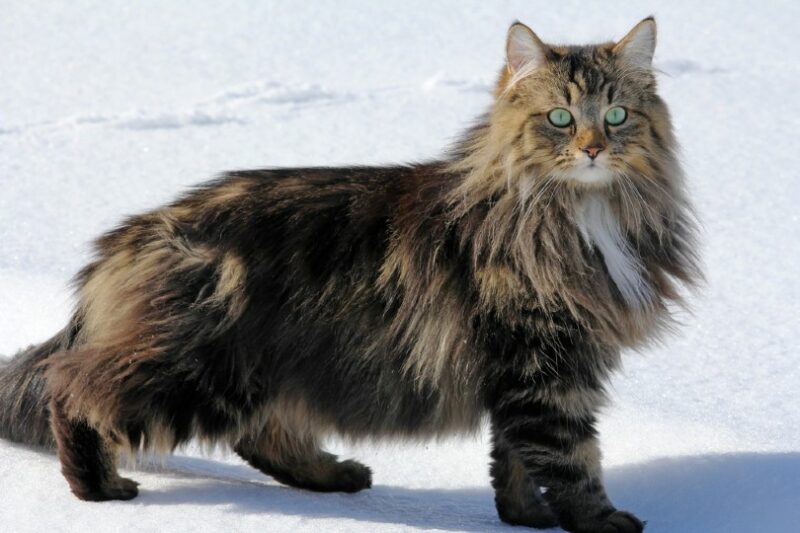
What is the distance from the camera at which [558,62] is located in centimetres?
313

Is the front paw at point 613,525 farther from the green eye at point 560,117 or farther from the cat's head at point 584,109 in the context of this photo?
the green eye at point 560,117

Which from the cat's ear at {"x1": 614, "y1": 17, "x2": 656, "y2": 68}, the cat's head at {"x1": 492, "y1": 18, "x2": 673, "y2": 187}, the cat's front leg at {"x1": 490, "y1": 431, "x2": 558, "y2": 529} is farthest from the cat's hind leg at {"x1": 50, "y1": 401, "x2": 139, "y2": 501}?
the cat's ear at {"x1": 614, "y1": 17, "x2": 656, "y2": 68}

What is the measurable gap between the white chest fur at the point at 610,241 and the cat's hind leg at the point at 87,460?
4.47 ft

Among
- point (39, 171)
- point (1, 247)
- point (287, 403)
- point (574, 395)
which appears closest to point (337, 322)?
point (287, 403)

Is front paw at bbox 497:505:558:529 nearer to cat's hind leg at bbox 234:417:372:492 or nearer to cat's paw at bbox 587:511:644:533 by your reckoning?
cat's paw at bbox 587:511:644:533

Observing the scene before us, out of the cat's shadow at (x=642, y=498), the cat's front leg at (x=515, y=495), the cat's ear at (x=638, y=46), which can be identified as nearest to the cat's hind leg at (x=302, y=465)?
the cat's shadow at (x=642, y=498)

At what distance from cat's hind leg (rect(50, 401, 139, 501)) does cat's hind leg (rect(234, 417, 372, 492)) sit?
0.49 meters

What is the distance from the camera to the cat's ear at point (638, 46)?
10.4 ft

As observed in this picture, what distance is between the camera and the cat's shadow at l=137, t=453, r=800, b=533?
9.95ft

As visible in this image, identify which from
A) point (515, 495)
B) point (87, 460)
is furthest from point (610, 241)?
point (87, 460)

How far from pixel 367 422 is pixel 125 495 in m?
0.66

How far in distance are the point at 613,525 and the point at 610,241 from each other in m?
0.73

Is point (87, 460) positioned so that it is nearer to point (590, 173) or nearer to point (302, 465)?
point (302, 465)

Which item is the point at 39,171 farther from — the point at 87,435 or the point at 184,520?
the point at 184,520
